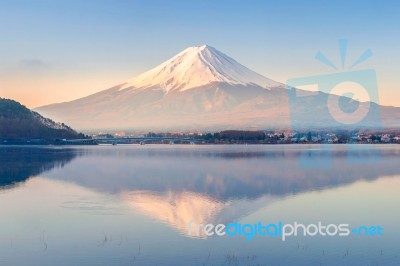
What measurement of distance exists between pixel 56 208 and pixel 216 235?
4300 mm

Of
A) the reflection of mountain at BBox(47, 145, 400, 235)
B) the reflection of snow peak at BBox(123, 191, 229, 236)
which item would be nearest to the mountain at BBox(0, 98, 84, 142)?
the reflection of mountain at BBox(47, 145, 400, 235)

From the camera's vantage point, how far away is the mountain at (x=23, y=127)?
2452 inches

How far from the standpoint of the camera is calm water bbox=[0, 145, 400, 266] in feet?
22.2

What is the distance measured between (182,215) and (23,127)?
5885 centimetres

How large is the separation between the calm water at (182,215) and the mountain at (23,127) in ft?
156

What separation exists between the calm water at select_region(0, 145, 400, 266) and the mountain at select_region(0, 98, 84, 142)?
47507 millimetres

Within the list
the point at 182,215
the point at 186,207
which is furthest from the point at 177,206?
the point at 182,215

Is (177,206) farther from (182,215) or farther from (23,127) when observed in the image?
(23,127)

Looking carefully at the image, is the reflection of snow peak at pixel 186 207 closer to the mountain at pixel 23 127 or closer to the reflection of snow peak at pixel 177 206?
the reflection of snow peak at pixel 177 206

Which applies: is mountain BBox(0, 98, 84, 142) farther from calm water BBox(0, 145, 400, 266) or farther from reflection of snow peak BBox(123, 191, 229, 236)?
reflection of snow peak BBox(123, 191, 229, 236)

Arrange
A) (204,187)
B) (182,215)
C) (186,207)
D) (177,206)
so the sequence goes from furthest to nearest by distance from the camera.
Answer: (204,187) < (177,206) < (186,207) < (182,215)

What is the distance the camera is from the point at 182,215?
32.0 ft

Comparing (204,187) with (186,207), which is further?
(204,187)

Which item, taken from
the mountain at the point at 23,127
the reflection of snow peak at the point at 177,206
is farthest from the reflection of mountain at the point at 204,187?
the mountain at the point at 23,127
